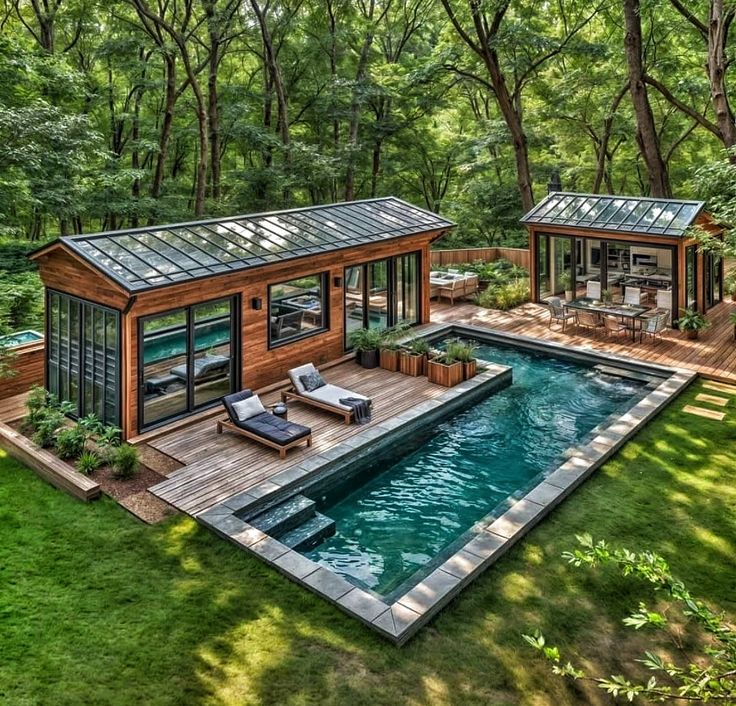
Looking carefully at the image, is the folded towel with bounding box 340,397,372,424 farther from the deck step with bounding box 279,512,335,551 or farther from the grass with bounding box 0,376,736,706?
the grass with bounding box 0,376,736,706

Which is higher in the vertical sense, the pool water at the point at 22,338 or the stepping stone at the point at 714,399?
the pool water at the point at 22,338

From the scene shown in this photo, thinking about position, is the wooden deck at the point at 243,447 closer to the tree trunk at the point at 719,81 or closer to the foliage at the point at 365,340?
the foliage at the point at 365,340

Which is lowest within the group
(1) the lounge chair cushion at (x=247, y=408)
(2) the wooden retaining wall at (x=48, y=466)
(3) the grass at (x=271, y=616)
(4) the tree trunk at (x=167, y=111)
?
(3) the grass at (x=271, y=616)

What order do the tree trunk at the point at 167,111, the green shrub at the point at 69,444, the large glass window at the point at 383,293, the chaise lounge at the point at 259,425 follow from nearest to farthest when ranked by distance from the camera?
the green shrub at the point at 69,444 < the chaise lounge at the point at 259,425 < the large glass window at the point at 383,293 < the tree trunk at the point at 167,111

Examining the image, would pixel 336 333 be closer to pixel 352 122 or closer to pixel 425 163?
pixel 352 122

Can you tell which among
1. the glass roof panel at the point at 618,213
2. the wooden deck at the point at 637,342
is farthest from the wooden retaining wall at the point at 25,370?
the glass roof panel at the point at 618,213

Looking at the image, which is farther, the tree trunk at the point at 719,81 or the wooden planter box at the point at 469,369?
the tree trunk at the point at 719,81

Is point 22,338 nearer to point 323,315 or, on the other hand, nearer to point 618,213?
point 323,315
